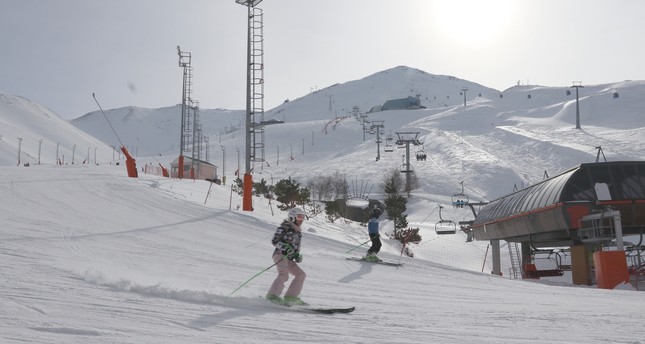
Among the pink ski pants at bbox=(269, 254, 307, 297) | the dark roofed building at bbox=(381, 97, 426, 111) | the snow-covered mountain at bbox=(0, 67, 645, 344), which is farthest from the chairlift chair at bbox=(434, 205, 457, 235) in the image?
the dark roofed building at bbox=(381, 97, 426, 111)

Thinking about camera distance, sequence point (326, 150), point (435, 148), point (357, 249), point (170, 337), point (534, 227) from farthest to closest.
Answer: point (326, 150), point (435, 148), point (534, 227), point (357, 249), point (170, 337)

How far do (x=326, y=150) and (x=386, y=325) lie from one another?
119958 millimetres

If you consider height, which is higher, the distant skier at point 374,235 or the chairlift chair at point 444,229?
the distant skier at point 374,235

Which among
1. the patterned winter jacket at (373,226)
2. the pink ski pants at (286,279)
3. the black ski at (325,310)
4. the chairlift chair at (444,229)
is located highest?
the patterned winter jacket at (373,226)

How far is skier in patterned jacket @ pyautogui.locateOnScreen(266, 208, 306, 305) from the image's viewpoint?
849cm

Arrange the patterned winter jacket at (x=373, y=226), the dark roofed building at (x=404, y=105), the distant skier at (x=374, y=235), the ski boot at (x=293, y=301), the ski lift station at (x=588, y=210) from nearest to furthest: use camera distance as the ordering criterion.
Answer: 1. the ski boot at (x=293, y=301)
2. the distant skier at (x=374, y=235)
3. the patterned winter jacket at (x=373, y=226)
4. the ski lift station at (x=588, y=210)
5. the dark roofed building at (x=404, y=105)

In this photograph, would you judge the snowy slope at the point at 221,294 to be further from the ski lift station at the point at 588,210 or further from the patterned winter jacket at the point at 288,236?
the ski lift station at the point at 588,210

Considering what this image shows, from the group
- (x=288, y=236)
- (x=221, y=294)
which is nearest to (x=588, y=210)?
(x=288, y=236)

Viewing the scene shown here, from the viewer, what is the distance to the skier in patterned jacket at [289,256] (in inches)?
334

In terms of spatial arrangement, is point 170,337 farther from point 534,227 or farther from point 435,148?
point 435,148

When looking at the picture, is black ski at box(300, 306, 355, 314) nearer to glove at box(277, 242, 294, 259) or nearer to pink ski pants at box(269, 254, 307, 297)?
pink ski pants at box(269, 254, 307, 297)

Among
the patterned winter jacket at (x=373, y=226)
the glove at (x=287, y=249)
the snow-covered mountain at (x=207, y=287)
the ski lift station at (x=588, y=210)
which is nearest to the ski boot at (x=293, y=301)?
the snow-covered mountain at (x=207, y=287)

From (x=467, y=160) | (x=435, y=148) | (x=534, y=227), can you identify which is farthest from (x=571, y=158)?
(x=534, y=227)

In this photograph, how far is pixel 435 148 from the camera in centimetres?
10462
